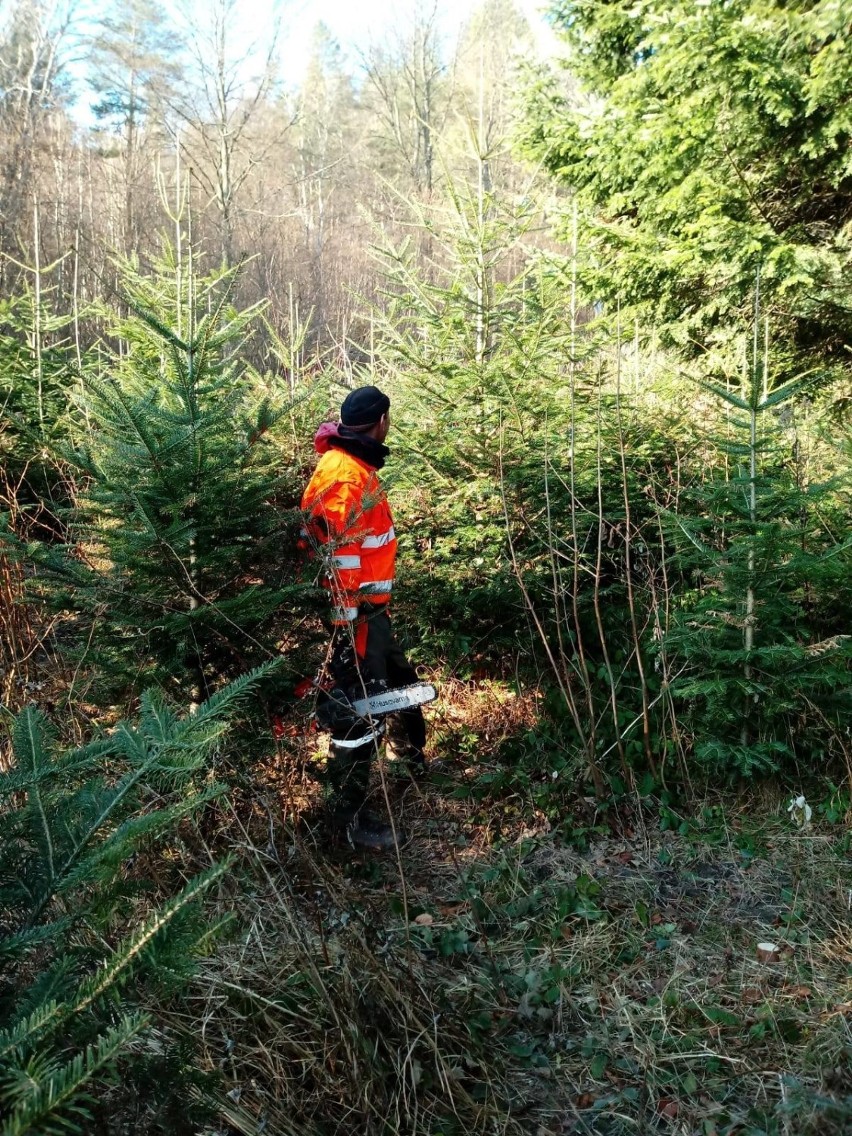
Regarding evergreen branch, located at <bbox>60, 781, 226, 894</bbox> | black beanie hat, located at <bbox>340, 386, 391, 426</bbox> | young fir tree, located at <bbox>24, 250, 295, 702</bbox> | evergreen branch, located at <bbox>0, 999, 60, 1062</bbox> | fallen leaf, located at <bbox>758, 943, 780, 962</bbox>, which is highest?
black beanie hat, located at <bbox>340, 386, 391, 426</bbox>

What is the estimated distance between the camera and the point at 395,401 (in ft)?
20.4

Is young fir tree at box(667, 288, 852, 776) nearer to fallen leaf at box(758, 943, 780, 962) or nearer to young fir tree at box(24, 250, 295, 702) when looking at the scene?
fallen leaf at box(758, 943, 780, 962)

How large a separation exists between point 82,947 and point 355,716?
214cm

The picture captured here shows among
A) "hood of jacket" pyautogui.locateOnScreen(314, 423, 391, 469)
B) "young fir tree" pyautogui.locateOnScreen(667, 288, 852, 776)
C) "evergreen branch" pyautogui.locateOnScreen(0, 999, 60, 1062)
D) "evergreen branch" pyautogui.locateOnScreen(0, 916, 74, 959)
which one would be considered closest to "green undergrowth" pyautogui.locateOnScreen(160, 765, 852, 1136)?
"young fir tree" pyautogui.locateOnScreen(667, 288, 852, 776)

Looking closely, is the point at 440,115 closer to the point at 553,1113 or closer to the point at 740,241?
the point at 740,241

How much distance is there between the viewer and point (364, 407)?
4164mm

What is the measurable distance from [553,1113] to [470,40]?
30.2 metres

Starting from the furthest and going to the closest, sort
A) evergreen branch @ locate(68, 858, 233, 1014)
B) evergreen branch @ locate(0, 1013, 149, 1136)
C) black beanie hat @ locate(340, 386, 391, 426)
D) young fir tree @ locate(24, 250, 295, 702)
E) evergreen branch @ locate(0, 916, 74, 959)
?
1. black beanie hat @ locate(340, 386, 391, 426)
2. young fir tree @ locate(24, 250, 295, 702)
3. evergreen branch @ locate(0, 916, 74, 959)
4. evergreen branch @ locate(68, 858, 233, 1014)
5. evergreen branch @ locate(0, 1013, 149, 1136)

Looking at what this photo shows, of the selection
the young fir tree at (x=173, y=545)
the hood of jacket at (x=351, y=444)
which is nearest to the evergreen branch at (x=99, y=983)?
the young fir tree at (x=173, y=545)

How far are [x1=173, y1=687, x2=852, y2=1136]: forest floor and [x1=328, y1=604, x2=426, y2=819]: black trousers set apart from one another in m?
0.20

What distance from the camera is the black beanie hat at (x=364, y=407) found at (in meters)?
4.16

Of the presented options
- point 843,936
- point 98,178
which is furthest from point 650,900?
point 98,178

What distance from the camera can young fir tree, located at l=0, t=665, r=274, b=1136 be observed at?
130cm

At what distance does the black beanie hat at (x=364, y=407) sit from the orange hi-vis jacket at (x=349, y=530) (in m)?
0.23
